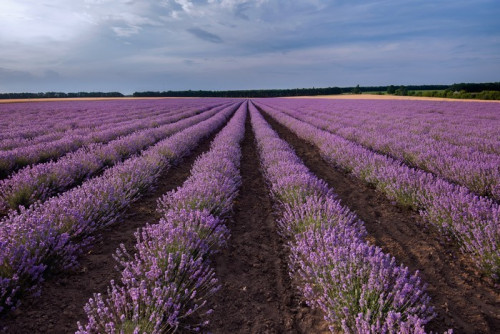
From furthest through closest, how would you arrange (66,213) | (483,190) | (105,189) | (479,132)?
(479,132), (483,190), (105,189), (66,213)

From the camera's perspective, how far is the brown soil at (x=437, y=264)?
2039 mm

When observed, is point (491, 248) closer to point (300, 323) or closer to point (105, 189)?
point (300, 323)

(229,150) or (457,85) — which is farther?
(457,85)

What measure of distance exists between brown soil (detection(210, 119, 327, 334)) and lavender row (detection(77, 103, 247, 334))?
0.14m

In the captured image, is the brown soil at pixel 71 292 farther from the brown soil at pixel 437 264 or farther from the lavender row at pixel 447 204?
the lavender row at pixel 447 204

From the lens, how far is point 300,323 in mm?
2055

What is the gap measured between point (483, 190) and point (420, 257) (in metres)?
2.40

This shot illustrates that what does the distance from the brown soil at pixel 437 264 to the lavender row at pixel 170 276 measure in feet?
5.63

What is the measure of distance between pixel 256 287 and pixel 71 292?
4.95ft

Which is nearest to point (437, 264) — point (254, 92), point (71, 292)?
point (71, 292)

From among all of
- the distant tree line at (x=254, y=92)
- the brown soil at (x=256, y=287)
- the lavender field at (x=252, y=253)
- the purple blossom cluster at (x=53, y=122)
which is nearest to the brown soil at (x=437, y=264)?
the lavender field at (x=252, y=253)

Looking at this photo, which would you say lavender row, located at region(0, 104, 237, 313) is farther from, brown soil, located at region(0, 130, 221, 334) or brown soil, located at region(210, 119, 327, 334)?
brown soil, located at region(210, 119, 327, 334)

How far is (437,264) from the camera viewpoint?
2730 millimetres

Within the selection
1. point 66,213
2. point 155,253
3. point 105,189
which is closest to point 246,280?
point 155,253
